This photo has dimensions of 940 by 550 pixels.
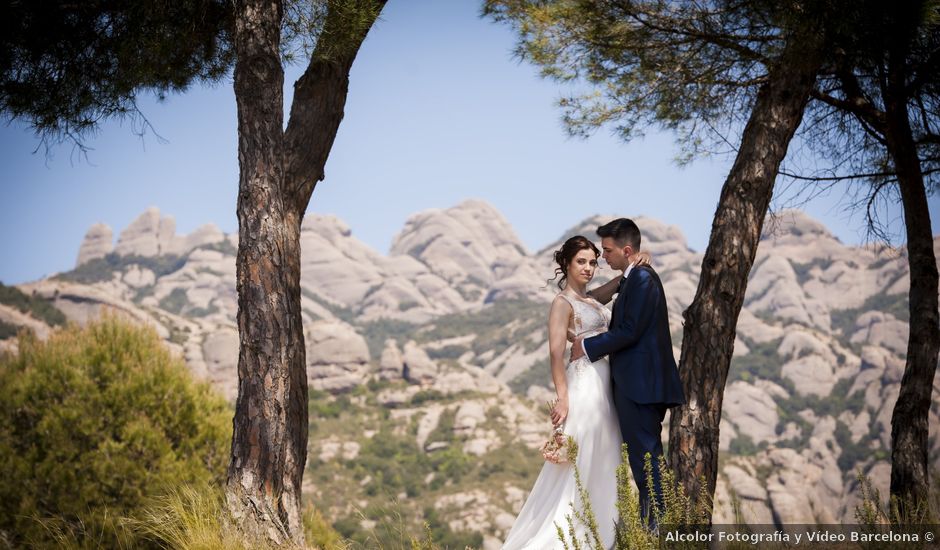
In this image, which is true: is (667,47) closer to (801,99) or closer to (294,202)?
(801,99)

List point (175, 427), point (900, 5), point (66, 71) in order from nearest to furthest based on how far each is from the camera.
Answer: point (900, 5) < point (66, 71) < point (175, 427)

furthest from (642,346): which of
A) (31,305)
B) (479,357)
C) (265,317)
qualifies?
(479,357)

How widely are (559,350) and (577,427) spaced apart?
0.44 metres

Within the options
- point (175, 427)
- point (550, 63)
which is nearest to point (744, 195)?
point (550, 63)

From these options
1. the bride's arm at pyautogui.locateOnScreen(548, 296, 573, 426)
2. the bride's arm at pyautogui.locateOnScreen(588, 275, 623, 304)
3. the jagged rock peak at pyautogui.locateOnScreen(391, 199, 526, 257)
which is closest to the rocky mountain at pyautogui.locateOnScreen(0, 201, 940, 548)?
the bride's arm at pyautogui.locateOnScreen(548, 296, 573, 426)

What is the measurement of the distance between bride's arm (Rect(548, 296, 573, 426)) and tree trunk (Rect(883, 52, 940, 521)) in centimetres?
342

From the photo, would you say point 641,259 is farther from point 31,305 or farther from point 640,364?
point 31,305

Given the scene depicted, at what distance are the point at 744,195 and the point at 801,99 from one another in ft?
2.69

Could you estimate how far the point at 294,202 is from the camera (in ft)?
15.7

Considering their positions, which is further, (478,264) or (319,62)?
(478,264)

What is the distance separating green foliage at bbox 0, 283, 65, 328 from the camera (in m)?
66.2

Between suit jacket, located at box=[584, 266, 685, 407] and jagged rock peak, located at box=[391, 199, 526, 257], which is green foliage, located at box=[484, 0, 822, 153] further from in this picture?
jagged rock peak, located at box=[391, 199, 526, 257]

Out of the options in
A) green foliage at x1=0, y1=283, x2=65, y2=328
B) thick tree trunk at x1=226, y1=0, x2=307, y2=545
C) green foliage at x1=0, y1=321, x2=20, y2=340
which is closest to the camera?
thick tree trunk at x1=226, y1=0, x2=307, y2=545

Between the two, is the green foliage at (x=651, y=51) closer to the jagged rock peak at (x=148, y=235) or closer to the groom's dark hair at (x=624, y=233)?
the groom's dark hair at (x=624, y=233)
